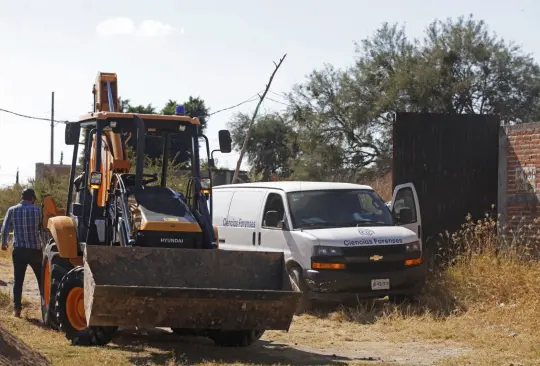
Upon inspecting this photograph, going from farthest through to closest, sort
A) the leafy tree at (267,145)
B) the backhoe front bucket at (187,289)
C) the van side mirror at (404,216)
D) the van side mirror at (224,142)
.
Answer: the leafy tree at (267,145), the van side mirror at (404,216), the van side mirror at (224,142), the backhoe front bucket at (187,289)

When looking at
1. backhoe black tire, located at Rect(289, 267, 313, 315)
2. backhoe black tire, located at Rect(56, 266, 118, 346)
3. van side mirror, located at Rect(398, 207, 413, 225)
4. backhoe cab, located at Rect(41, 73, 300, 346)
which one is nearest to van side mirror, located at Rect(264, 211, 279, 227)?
backhoe black tire, located at Rect(289, 267, 313, 315)

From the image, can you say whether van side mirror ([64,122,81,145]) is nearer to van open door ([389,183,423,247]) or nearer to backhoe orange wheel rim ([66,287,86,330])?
backhoe orange wheel rim ([66,287,86,330])

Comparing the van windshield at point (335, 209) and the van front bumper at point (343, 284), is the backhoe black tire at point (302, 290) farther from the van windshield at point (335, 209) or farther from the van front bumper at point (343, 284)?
the van windshield at point (335, 209)

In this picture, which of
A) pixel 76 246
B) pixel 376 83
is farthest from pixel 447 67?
pixel 76 246

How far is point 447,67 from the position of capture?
40.5 metres

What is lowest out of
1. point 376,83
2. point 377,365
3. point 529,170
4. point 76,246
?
point 377,365

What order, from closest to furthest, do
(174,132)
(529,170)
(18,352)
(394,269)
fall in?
1. (18,352)
2. (174,132)
3. (394,269)
4. (529,170)

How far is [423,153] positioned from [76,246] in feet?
22.4

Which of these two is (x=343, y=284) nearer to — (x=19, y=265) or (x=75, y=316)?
(x=75, y=316)

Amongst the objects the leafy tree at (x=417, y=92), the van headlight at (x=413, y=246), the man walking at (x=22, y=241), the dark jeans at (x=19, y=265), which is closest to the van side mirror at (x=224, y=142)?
the man walking at (x=22, y=241)

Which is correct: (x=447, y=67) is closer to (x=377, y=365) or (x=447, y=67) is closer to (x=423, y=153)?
(x=423, y=153)

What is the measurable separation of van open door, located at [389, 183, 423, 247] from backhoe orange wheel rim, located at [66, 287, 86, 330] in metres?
5.85

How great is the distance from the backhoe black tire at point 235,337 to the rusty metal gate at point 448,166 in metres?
5.91

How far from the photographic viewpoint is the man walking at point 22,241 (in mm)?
13023
